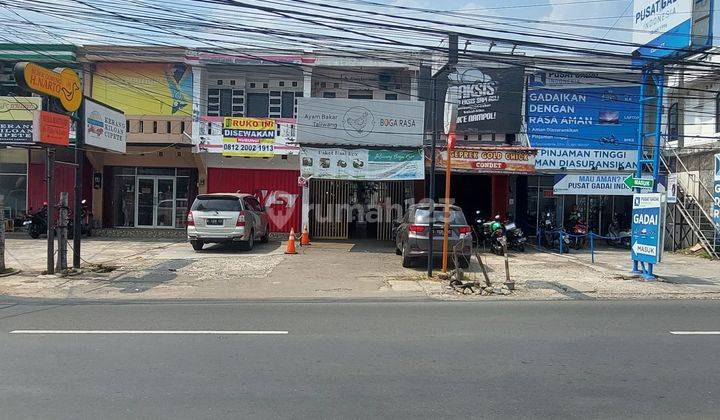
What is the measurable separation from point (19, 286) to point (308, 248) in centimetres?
873

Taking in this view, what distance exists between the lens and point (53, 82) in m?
11.8

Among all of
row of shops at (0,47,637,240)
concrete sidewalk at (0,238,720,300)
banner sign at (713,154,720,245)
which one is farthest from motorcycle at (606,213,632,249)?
banner sign at (713,154,720,245)

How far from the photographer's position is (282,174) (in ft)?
72.9

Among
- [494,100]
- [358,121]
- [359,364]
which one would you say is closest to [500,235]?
[358,121]

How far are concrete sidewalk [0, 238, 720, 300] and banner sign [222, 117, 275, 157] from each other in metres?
4.62

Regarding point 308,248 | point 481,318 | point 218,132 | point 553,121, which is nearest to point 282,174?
point 218,132

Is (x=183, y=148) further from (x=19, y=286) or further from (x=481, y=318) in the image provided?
(x=481, y=318)

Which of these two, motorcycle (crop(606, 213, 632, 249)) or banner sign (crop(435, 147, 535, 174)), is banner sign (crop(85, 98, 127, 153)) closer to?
banner sign (crop(435, 147, 535, 174))

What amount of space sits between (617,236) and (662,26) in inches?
A: 390

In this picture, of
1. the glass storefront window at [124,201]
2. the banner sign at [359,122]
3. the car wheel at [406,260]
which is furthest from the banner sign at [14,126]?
the car wheel at [406,260]

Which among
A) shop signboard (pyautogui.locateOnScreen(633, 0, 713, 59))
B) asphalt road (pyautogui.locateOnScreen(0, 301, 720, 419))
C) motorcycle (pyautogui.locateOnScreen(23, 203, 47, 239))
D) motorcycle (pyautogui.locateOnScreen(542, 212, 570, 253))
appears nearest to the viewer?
asphalt road (pyautogui.locateOnScreen(0, 301, 720, 419))

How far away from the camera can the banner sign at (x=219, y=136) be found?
21.1 meters

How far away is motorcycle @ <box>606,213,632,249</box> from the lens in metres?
20.6

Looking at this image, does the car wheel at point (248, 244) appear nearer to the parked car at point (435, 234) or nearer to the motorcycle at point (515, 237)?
the parked car at point (435, 234)
